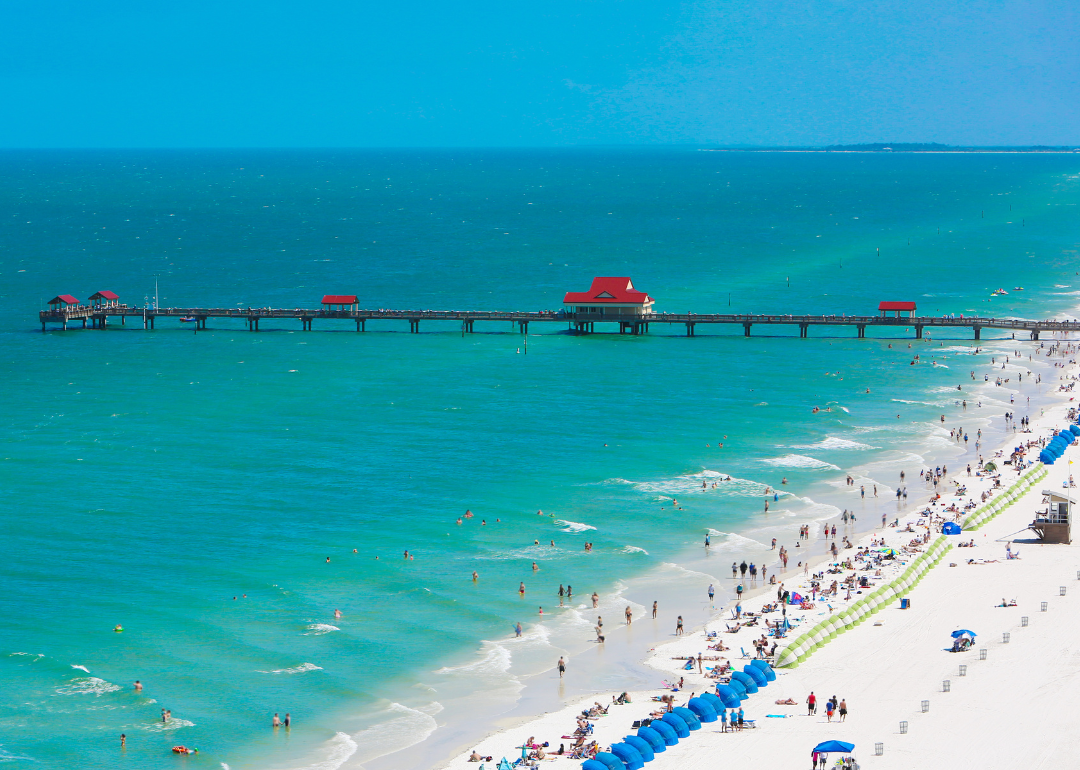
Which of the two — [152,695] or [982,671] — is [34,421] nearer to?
[152,695]

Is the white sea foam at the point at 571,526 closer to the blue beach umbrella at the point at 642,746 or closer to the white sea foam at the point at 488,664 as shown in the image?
the white sea foam at the point at 488,664

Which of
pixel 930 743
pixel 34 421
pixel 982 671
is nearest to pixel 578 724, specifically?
pixel 930 743

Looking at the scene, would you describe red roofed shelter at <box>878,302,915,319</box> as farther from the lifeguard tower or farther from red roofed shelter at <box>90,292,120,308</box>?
red roofed shelter at <box>90,292,120,308</box>

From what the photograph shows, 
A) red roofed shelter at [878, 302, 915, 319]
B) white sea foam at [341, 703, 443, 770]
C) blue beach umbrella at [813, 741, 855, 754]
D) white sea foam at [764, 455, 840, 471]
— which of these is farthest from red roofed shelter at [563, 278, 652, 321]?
blue beach umbrella at [813, 741, 855, 754]

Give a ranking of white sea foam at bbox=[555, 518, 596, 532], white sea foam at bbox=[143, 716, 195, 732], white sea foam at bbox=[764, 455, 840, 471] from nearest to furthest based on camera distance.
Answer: white sea foam at bbox=[143, 716, 195, 732], white sea foam at bbox=[555, 518, 596, 532], white sea foam at bbox=[764, 455, 840, 471]

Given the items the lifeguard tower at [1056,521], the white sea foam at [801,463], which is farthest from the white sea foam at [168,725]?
the white sea foam at [801,463]

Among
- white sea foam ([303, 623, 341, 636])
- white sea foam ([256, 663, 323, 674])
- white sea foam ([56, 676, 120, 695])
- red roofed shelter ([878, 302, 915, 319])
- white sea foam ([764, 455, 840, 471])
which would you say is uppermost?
red roofed shelter ([878, 302, 915, 319])
